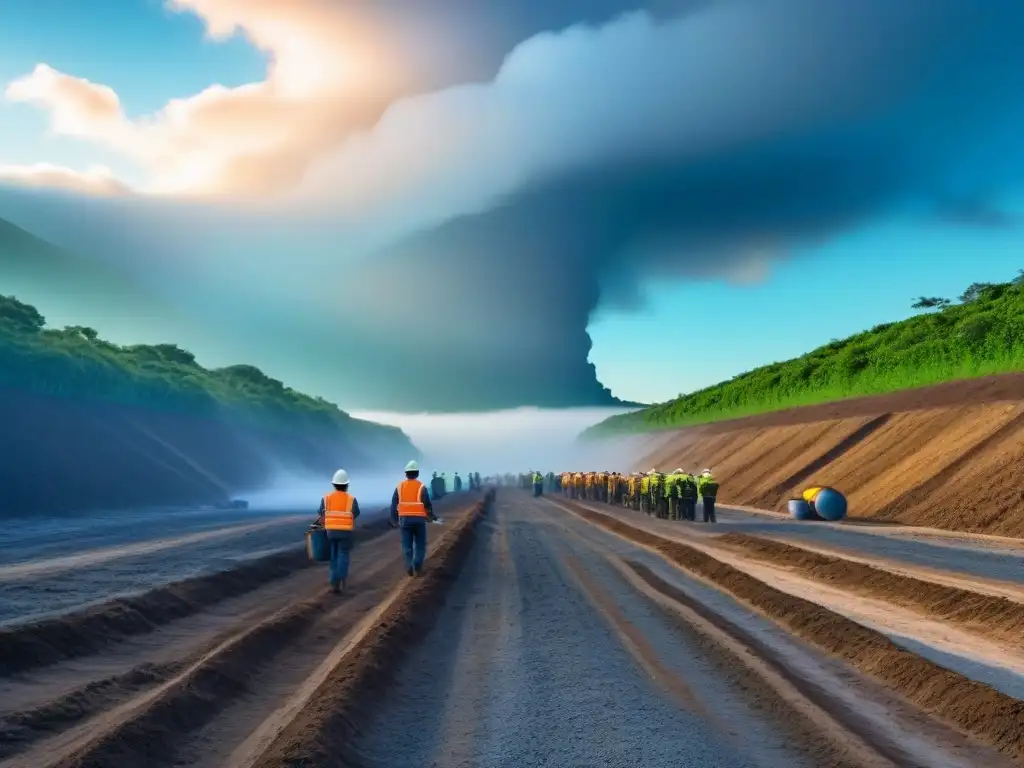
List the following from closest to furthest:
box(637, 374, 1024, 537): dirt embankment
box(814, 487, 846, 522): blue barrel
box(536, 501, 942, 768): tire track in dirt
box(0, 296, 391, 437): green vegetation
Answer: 1. box(536, 501, 942, 768): tire track in dirt
2. box(637, 374, 1024, 537): dirt embankment
3. box(814, 487, 846, 522): blue barrel
4. box(0, 296, 391, 437): green vegetation

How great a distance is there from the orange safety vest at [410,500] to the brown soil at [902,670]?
599 cm

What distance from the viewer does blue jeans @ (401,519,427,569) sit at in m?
17.8

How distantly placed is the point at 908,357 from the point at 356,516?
46.6m

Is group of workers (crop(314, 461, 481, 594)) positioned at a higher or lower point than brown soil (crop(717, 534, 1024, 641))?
higher

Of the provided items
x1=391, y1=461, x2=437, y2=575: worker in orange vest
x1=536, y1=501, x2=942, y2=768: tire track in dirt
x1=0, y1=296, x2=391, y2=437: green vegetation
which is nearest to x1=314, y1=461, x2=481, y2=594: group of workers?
x1=391, y1=461, x2=437, y2=575: worker in orange vest

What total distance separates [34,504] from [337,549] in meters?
36.9

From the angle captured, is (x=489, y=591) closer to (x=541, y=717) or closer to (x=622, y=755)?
(x=541, y=717)

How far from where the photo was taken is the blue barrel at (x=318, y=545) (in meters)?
17.3

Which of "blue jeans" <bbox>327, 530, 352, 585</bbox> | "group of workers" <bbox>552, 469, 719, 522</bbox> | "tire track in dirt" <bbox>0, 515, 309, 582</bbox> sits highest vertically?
"group of workers" <bbox>552, 469, 719, 522</bbox>

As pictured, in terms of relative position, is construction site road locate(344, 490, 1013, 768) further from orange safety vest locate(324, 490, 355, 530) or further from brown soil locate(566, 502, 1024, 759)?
orange safety vest locate(324, 490, 355, 530)

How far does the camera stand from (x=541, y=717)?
812 centimetres

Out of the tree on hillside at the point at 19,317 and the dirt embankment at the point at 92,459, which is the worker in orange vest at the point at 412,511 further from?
the tree on hillside at the point at 19,317

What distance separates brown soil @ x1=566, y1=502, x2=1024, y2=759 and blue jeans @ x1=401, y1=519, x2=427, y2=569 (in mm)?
6037

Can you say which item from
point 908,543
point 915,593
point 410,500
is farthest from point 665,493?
point 915,593
